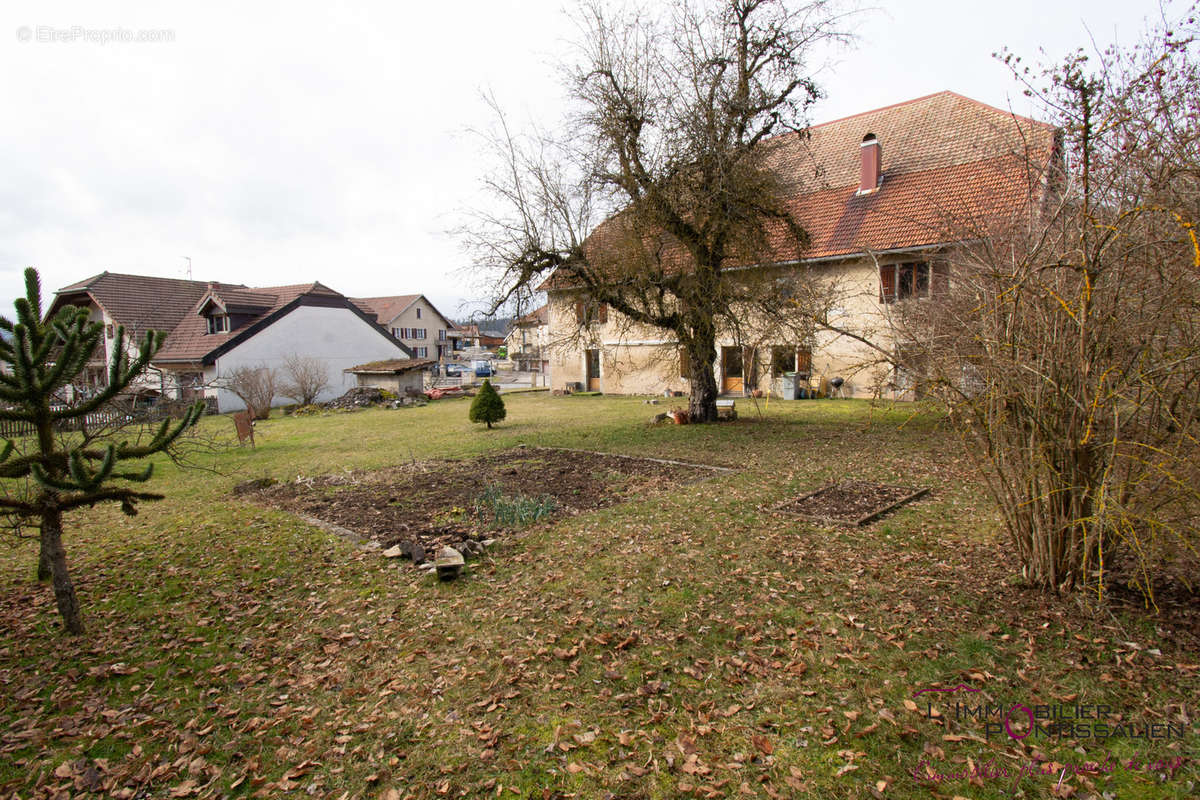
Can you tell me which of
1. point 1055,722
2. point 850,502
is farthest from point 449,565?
point 850,502

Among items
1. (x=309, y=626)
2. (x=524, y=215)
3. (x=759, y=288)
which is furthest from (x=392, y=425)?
(x=309, y=626)

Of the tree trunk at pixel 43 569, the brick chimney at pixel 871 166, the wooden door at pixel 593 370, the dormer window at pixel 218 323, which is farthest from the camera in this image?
the wooden door at pixel 593 370

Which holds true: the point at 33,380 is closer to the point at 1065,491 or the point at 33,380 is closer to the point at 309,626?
the point at 309,626

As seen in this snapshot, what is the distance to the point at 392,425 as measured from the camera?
2080cm

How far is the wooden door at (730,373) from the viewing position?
79.0ft

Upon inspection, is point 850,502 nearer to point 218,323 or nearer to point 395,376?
point 395,376

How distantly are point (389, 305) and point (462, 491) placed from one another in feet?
190

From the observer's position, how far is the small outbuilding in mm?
30156

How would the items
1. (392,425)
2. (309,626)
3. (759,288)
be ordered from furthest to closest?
(392,425) < (759,288) < (309,626)

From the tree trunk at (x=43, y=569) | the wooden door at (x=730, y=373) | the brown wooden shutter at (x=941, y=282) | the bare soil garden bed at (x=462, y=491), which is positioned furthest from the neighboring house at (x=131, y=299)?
the brown wooden shutter at (x=941, y=282)

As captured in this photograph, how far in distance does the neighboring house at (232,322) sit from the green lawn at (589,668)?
2410cm

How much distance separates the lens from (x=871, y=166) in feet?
72.3

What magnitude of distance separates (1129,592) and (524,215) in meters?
12.9

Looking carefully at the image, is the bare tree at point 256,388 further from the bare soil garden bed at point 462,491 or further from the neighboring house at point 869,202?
the bare soil garden bed at point 462,491
